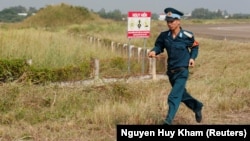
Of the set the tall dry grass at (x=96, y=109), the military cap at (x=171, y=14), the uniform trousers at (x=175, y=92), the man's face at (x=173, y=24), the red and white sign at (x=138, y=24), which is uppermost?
the military cap at (x=171, y=14)

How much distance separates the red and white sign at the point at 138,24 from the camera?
11277 millimetres

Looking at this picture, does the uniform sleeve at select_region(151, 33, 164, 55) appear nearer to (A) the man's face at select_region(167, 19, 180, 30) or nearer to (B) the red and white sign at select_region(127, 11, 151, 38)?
(A) the man's face at select_region(167, 19, 180, 30)

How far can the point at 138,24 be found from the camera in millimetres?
11422

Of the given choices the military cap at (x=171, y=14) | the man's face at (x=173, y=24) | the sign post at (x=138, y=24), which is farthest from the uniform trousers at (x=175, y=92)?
the sign post at (x=138, y=24)

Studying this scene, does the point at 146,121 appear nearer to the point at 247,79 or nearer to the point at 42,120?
the point at 42,120

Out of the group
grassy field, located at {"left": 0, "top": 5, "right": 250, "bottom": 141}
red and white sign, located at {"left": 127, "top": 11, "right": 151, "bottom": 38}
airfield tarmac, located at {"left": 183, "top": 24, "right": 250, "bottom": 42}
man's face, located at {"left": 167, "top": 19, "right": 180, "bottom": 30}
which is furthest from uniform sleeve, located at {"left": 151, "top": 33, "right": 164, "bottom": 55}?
airfield tarmac, located at {"left": 183, "top": 24, "right": 250, "bottom": 42}

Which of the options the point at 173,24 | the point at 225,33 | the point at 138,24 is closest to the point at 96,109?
the point at 173,24

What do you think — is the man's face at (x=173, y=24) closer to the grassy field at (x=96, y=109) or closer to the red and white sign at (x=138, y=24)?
the grassy field at (x=96, y=109)

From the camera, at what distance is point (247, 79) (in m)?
8.73

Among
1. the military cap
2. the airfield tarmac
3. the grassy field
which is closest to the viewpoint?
the military cap

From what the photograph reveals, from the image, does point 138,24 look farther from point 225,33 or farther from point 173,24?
point 225,33

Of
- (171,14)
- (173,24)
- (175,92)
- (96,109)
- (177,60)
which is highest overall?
(171,14)

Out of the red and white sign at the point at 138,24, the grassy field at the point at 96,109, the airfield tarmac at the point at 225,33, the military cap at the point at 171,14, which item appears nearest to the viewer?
the military cap at the point at 171,14

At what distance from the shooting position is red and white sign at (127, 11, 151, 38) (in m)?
11.3
